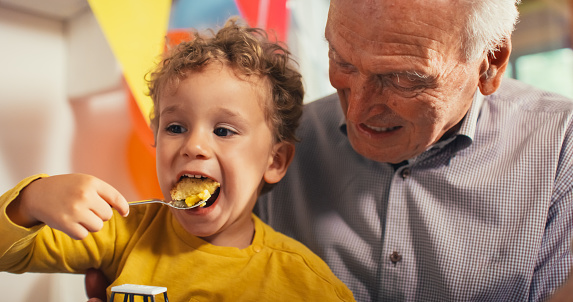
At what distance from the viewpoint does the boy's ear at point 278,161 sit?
4.28 ft

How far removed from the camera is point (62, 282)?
4.64ft

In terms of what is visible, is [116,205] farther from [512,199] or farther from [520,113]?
[520,113]

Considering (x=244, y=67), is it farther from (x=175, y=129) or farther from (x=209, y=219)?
(x=209, y=219)

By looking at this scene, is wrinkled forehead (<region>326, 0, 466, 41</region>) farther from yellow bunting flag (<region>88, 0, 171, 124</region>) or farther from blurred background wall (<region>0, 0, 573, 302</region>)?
yellow bunting flag (<region>88, 0, 171, 124</region>)

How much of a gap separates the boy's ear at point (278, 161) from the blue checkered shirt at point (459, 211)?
0.20 meters

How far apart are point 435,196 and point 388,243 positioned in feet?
0.62

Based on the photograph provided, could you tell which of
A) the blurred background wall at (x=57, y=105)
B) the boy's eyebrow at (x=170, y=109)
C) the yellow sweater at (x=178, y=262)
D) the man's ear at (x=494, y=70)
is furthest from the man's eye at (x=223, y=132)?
the man's ear at (x=494, y=70)

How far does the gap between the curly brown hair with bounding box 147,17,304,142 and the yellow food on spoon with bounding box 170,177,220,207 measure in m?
0.22

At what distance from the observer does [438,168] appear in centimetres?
141

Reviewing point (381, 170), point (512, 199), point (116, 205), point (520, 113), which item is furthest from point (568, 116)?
point (116, 205)

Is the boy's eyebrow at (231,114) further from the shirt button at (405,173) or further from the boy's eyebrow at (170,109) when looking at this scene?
the shirt button at (405,173)

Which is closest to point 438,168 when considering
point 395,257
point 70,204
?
point 395,257

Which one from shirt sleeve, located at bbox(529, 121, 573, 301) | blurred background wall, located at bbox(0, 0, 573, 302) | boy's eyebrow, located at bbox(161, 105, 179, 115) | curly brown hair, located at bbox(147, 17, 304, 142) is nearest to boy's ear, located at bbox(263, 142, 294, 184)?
curly brown hair, located at bbox(147, 17, 304, 142)

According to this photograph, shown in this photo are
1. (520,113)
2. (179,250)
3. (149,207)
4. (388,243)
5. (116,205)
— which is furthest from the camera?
(520,113)
